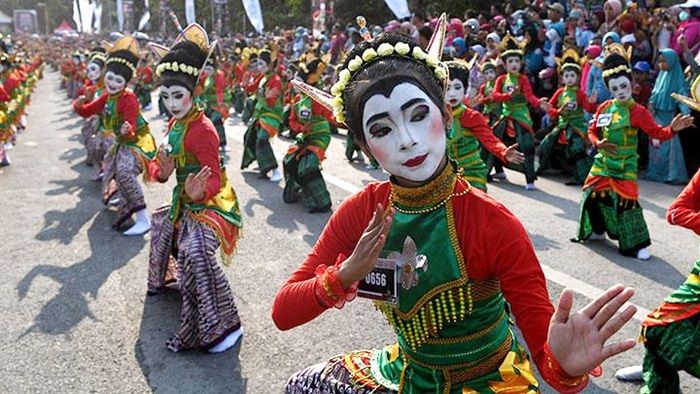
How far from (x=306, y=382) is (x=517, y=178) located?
773 centimetres

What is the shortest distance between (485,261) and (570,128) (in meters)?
7.25

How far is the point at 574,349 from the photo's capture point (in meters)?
1.86

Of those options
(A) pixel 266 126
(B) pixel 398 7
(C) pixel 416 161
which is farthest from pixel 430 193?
(B) pixel 398 7

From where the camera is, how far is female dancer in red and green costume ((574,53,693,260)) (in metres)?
6.09

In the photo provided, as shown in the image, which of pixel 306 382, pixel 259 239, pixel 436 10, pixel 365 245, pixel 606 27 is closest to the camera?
pixel 365 245

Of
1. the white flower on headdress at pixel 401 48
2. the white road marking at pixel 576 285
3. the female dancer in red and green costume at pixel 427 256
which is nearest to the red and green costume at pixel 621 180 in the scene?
the white road marking at pixel 576 285

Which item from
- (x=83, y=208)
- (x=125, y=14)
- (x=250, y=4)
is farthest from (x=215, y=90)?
(x=125, y=14)

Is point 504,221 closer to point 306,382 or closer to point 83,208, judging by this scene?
point 306,382

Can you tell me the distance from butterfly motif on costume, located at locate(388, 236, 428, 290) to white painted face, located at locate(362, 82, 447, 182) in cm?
22

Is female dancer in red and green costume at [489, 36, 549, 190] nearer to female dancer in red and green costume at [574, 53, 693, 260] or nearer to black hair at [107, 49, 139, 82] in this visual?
female dancer in red and green costume at [574, 53, 693, 260]

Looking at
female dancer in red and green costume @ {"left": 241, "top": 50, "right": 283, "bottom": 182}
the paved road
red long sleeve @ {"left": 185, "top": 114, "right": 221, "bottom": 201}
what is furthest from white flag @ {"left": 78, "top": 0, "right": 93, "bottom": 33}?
red long sleeve @ {"left": 185, "top": 114, "right": 221, "bottom": 201}

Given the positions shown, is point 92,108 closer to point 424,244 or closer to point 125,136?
point 125,136

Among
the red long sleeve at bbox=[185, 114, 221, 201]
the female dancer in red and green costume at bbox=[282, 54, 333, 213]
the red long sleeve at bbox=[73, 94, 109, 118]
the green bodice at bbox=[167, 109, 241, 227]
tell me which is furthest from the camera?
the female dancer in red and green costume at bbox=[282, 54, 333, 213]

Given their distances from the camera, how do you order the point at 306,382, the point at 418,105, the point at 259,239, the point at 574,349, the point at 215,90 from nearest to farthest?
1. the point at 574,349
2. the point at 418,105
3. the point at 306,382
4. the point at 259,239
5. the point at 215,90
